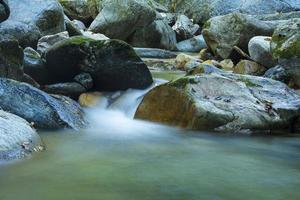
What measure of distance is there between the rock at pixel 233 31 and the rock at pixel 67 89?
7253 mm

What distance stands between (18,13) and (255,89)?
8564 millimetres

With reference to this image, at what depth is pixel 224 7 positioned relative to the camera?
1303 inches

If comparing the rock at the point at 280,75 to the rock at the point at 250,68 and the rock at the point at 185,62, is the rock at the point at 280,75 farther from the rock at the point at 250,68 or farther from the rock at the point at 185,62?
the rock at the point at 185,62

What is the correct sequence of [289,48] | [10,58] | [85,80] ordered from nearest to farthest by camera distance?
[10,58] < [289,48] < [85,80]

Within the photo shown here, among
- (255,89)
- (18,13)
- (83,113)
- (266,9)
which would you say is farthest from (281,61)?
(266,9)

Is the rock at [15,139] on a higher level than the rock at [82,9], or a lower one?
higher

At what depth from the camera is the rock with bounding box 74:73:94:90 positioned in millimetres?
10297

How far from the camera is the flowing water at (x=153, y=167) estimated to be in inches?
178

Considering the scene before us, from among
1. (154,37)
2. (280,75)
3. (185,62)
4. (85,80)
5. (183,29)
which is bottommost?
(183,29)

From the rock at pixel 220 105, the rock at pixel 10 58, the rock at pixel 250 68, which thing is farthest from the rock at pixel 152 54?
the rock at pixel 220 105

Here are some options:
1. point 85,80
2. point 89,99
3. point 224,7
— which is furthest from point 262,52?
point 224,7

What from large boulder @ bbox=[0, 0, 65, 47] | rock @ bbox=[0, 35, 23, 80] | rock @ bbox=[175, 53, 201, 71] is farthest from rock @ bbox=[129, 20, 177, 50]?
rock @ bbox=[0, 35, 23, 80]

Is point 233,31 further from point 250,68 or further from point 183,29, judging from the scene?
point 183,29

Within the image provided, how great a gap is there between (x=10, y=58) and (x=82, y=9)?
688 inches
